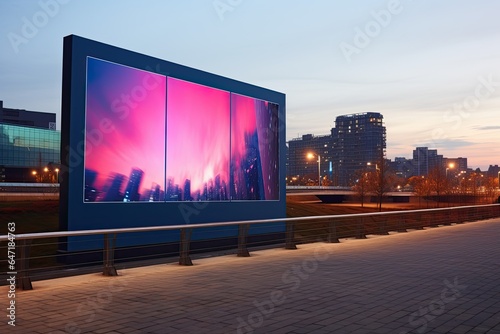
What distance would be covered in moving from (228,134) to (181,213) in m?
3.81

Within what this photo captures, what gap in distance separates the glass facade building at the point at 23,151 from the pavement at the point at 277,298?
3092 inches

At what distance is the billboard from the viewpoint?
1301 cm

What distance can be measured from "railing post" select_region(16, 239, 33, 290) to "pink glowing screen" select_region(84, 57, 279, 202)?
195 inches

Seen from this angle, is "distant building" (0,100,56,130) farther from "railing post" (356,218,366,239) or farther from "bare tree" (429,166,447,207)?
"railing post" (356,218,366,239)

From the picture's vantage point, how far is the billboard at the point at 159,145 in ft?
42.7

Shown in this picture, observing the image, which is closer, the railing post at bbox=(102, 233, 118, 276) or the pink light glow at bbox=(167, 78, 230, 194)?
the railing post at bbox=(102, 233, 118, 276)

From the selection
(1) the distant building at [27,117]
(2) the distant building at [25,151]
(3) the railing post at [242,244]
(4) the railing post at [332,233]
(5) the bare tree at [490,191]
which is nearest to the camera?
(3) the railing post at [242,244]

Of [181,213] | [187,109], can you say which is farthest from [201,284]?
[187,109]

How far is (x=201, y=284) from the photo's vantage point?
882cm

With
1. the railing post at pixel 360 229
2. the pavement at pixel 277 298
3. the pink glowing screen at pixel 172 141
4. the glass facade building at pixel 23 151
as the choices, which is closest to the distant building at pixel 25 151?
the glass facade building at pixel 23 151

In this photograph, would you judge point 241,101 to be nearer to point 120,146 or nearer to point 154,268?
point 120,146

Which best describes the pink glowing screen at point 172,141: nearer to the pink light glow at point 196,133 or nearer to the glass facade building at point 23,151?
the pink light glow at point 196,133

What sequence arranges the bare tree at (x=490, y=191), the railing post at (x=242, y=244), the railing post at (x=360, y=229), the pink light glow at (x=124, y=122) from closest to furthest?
the railing post at (x=242, y=244) < the pink light glow at (x=124, y=122) < the railing post at (x=360, y=229) < the bare tree at (x=490, y=191)

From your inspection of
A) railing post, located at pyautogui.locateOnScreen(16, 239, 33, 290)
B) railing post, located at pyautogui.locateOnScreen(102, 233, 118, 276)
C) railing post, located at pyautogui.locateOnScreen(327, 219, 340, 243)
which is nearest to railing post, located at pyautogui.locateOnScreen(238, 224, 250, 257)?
railing post, located at pyautogui.locateOnScreen(102, 233, 118, 276)
